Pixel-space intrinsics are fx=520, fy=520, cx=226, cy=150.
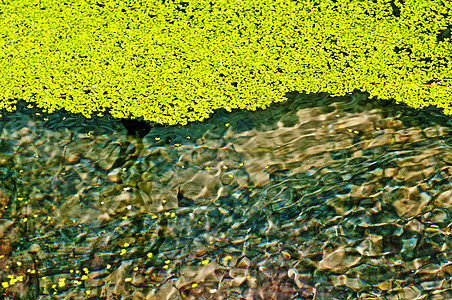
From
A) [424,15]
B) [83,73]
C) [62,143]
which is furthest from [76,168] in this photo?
[424,15]

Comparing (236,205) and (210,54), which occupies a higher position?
(210,54)

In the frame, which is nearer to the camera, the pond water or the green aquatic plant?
the pond water

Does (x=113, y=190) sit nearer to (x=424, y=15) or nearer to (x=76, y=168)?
(x=76, y=168)

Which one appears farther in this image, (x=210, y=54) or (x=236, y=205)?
(x=210, y=54)

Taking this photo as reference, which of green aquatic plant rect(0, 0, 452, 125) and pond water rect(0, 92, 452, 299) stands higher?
green aquatic plant rect(0, 0, 452, 125)
